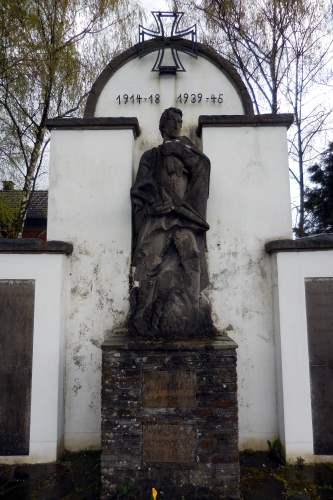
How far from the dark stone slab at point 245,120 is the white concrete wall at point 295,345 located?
5.94 feet

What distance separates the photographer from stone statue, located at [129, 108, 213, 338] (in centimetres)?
479

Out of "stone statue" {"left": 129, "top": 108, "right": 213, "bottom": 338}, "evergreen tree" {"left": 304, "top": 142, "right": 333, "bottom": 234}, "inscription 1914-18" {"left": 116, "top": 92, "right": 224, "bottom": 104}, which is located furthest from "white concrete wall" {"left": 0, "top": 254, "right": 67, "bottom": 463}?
"evergreen tree" {"left": 304, "top": 142, "right": 333, "bottom": 234}

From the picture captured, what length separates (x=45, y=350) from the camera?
15.9 ft

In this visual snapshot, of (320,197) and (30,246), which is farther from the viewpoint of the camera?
(320,197)

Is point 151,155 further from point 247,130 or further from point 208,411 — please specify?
point 208,411

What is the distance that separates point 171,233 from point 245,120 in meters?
1.90

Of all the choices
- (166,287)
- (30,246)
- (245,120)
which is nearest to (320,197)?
(245,120)

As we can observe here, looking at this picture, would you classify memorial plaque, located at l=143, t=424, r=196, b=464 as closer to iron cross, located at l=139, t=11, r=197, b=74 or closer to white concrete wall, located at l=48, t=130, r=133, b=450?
white concrete wall, located at l=48, t=130, r=133, b=450

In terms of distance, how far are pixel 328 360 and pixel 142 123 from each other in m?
3.89

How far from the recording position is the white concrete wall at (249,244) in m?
5.04

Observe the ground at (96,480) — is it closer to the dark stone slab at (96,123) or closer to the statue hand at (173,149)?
the statue hand at (173,149)

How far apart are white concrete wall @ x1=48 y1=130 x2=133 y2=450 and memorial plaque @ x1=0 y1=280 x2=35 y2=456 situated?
1.60ft

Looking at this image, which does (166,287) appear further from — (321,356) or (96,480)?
(96,480)

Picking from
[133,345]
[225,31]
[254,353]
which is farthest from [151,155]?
[225,31]
